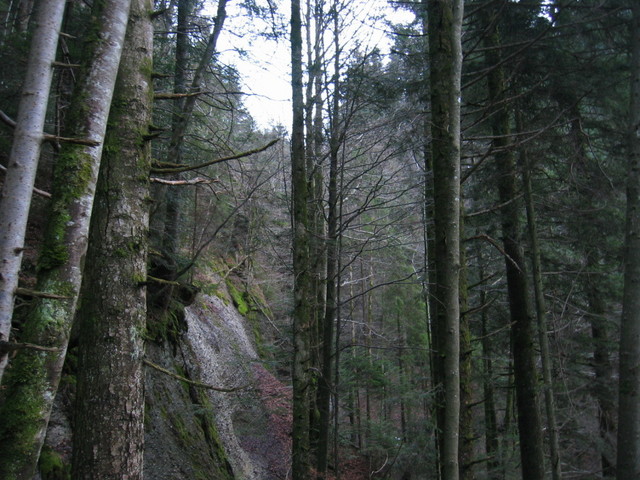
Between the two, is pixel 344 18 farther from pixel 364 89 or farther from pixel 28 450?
pixel 28 450

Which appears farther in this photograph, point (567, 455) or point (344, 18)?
point (567, 455)

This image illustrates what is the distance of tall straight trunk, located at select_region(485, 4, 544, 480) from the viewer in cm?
691

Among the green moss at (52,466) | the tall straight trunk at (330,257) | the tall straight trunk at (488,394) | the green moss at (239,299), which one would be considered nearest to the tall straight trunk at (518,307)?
the tall straight trunk at (330,257)

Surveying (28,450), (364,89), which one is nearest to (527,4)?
(364,89)

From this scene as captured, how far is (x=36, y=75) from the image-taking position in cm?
266

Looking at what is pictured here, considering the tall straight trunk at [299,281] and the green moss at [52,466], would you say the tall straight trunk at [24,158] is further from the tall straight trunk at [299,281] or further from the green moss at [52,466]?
the tall straight trunk at [299,281]

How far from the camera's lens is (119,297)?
294cm

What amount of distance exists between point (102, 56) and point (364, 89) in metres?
5.25

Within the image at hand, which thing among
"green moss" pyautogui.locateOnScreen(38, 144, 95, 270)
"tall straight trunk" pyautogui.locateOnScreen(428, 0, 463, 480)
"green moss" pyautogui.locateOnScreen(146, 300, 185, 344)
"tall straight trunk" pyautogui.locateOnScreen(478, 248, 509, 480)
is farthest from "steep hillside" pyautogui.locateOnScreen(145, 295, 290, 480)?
"tall straight trunk" pyautogui.locateOnScreen(478, 248, 509, 480)

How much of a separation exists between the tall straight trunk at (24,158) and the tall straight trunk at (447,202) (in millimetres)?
3302

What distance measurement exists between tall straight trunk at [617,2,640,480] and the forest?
0.10 ft

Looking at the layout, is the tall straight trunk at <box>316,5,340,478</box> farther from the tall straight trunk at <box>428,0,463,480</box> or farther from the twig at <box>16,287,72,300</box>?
the twig at <box>16,287,72,300</box>

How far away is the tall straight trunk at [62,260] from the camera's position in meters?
2.36

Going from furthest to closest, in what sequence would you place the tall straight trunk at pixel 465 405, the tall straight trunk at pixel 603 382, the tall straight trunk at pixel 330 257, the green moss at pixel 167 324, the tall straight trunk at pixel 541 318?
the tall straight trunk at pixel 603 382 → the green moss at pixel 167 324 → the tall straight trunk at pixel 330 257 → the tall straight trunk at pixel 541 318 → the tall straight trunk at pixel 465 405
